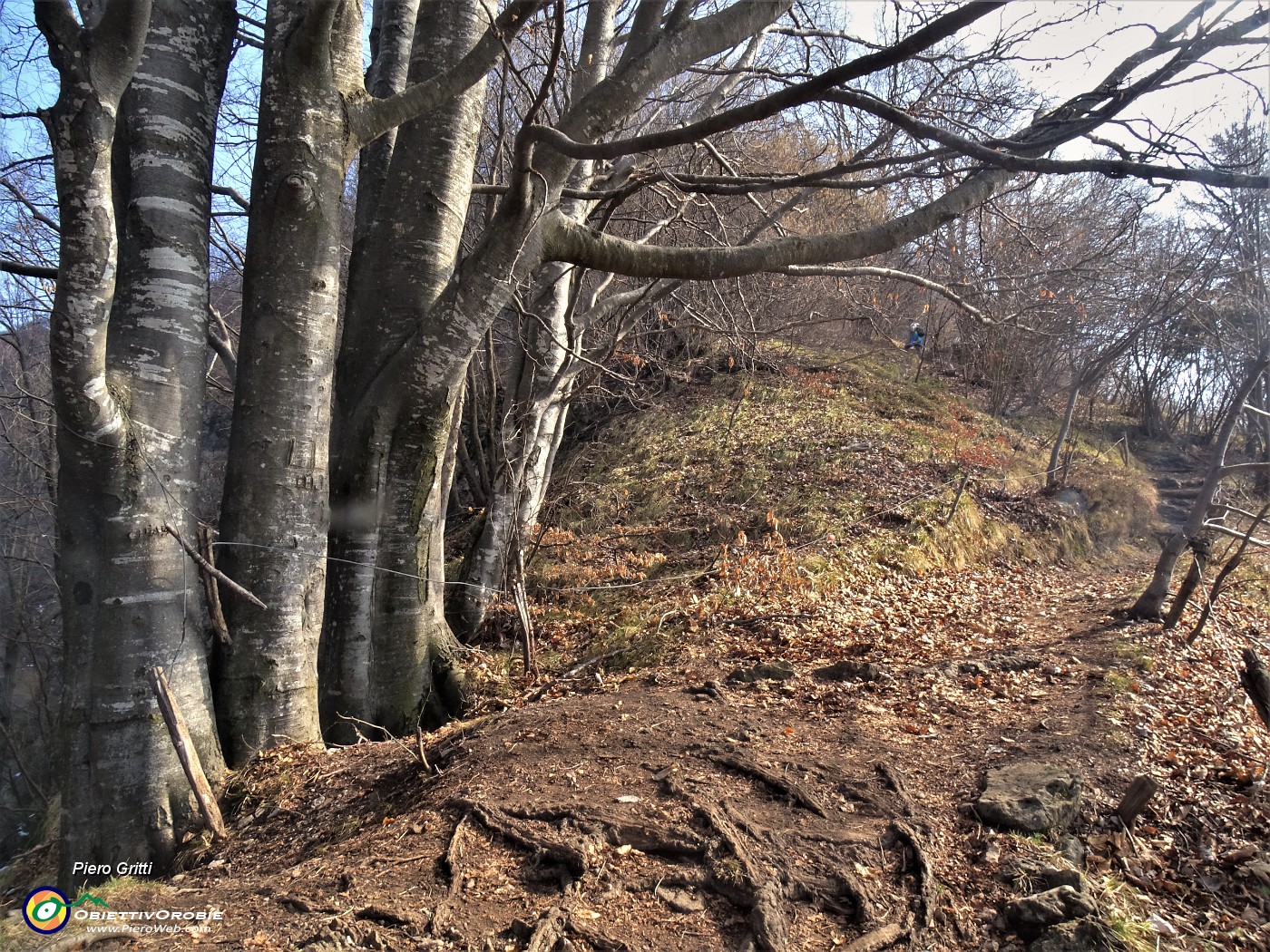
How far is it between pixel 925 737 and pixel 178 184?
490 cm

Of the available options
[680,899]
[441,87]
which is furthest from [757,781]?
[441,87]

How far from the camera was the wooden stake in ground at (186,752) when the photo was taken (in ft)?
11.1

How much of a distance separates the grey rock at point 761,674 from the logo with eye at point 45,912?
3476 millimetres

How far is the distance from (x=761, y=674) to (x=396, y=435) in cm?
280

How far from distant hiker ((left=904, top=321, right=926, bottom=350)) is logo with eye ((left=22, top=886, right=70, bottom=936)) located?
17114 millimetres

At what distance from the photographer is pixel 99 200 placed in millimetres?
2955

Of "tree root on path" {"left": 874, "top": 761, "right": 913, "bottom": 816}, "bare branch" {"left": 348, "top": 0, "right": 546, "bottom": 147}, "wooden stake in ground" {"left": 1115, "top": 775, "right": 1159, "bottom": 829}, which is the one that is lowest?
"tree root on path" {"left": 874, "top": 761, "right": 913, "bottom": 816}

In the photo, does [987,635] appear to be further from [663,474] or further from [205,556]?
[205,556]

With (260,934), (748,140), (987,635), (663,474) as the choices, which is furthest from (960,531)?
(260,934)

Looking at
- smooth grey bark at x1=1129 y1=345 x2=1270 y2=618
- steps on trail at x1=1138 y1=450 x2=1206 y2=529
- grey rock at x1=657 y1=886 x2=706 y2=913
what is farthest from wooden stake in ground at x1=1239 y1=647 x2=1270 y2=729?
steps on trail at x1=1138 y1=450 x2=1206 y2=529

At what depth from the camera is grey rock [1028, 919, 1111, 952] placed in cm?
246

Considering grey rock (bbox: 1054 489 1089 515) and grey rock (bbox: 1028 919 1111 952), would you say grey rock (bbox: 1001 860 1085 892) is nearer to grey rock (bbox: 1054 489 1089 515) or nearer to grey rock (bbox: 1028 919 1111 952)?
grey rock (bbox: 1028 919 1111 952)

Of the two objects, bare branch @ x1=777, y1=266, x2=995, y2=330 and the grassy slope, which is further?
the grassy slope

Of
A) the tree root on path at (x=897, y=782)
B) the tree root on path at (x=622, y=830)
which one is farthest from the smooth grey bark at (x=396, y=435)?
the tree root on path at (x=897, y=782)
